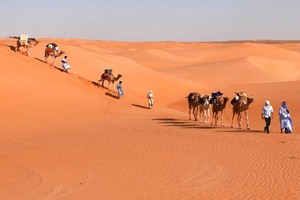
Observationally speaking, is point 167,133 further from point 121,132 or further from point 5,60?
point 5,60

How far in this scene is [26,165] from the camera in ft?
46.6

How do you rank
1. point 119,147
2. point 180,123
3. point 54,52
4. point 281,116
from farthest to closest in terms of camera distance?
point 54,52 < point 180,123 < point 281,116 < point 119,147

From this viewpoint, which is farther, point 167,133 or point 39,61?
point 39,61

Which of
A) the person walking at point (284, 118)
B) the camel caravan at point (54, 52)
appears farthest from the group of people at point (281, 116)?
the camel caravan at point (54, 52)

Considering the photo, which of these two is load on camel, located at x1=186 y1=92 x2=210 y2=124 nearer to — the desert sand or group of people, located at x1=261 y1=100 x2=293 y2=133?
the desert sand

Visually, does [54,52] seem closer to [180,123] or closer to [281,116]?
[180,123]

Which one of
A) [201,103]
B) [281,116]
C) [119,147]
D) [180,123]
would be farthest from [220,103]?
[119,147]

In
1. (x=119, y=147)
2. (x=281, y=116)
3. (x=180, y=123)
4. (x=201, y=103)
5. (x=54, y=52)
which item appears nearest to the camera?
(x=119, y=147)

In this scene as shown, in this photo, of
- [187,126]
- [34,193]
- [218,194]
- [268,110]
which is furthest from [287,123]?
[34,193]

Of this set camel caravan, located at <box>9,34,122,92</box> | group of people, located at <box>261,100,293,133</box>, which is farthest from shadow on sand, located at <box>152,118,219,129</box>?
camel caravan, located at <box>9,34,122,92</box>

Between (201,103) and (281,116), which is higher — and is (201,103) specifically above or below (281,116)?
above

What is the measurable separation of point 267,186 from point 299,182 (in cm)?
88

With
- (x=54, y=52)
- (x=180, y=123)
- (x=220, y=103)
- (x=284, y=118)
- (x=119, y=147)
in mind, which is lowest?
(x=119, y=147)

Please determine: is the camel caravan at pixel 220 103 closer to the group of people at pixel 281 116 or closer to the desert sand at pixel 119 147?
the desert sand at pixel 119 147
